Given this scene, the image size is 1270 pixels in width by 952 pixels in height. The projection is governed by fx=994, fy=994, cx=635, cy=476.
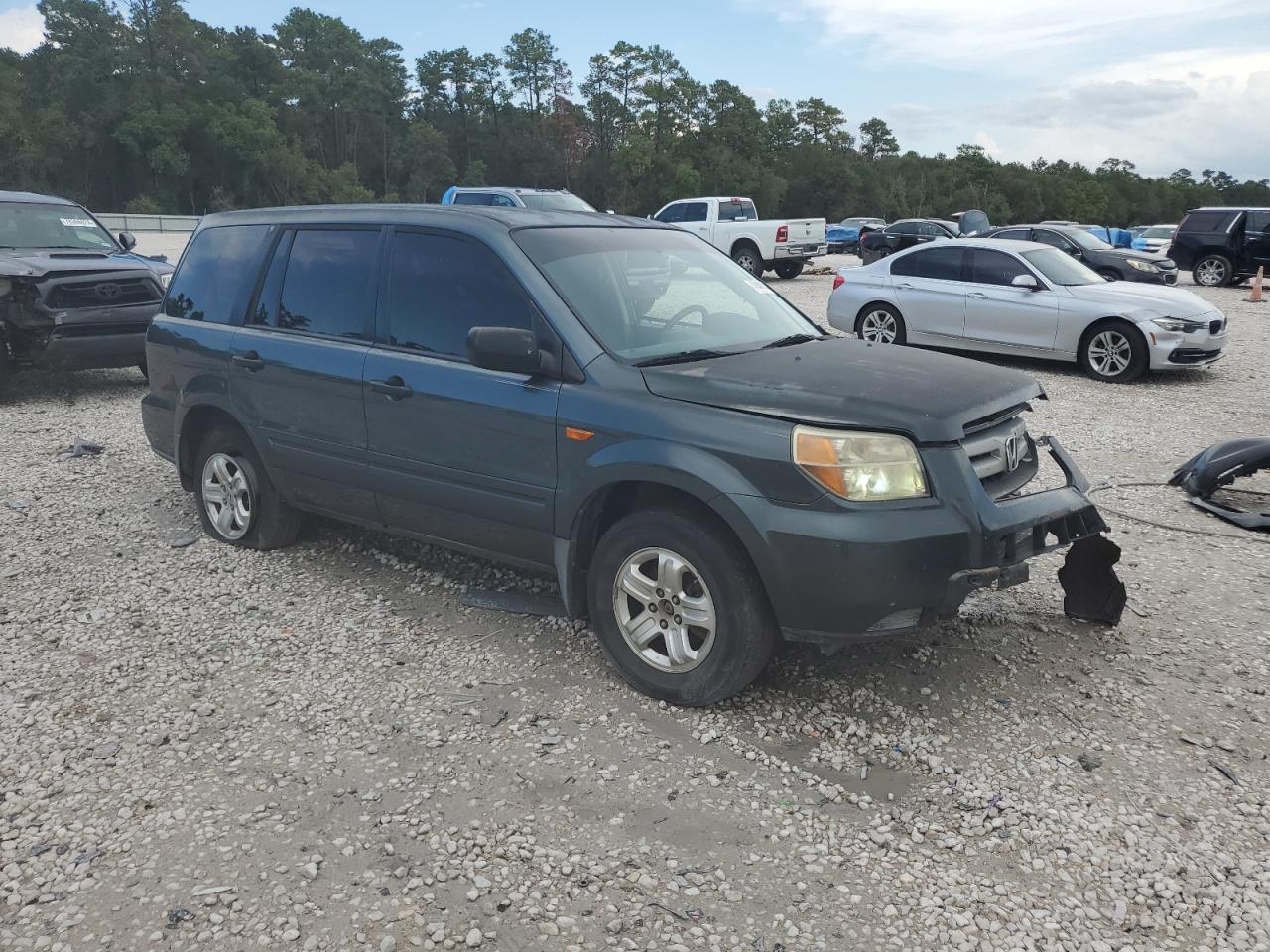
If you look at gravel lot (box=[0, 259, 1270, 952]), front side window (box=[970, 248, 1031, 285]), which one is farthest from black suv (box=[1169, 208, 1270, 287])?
gravel lot (box=[0, 259, 1270, 952])

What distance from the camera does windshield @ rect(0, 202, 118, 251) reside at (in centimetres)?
1022

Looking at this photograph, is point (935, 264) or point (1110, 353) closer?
point (1110, 353)

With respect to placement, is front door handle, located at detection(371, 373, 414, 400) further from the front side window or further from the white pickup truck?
the white pickup truck

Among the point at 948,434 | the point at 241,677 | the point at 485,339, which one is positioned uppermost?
the point at 485,339

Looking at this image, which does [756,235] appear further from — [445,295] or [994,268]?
[445,295]

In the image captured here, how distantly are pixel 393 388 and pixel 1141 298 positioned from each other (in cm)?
973

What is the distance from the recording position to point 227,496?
567 centimetres

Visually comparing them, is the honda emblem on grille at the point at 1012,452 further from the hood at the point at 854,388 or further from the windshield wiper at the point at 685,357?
the windshield wiper at the point at 685,357

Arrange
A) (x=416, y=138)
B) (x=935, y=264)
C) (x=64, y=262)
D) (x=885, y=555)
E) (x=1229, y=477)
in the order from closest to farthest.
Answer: (x=885, y=555) → (x=1229, y=477) → (x=64, y=262) → (x=935, y=264) → (x=416, y=138)

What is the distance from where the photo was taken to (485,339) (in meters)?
3.91

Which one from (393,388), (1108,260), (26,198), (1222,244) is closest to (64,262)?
(26,198)

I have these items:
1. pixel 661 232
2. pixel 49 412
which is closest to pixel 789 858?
pixel 661 232

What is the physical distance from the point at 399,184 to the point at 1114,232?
244 feet

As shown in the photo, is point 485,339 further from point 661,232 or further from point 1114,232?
point 1114,232
